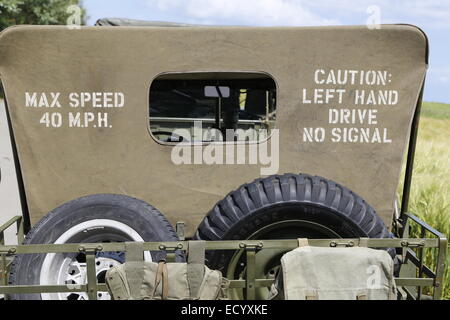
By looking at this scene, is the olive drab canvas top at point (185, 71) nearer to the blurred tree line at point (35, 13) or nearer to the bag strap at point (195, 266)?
the bag strap at point (195, 266)

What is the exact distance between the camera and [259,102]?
3.38m

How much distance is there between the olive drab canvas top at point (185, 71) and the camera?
2.98 m

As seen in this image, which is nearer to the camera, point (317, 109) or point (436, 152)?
point (317, 109)

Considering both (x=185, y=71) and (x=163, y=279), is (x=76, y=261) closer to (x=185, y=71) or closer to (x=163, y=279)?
(x=163, y=279)

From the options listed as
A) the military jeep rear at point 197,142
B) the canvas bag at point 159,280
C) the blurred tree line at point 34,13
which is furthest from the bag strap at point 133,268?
the blurred tree line at point 34,13

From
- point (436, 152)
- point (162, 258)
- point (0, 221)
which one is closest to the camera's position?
point (162, 258)

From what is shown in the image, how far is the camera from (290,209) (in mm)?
2693

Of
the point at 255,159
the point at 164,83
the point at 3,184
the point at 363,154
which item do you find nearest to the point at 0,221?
the point at 3,184

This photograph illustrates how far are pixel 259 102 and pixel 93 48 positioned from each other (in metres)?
1.19

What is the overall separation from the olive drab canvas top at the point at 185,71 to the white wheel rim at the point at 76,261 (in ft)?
1.07

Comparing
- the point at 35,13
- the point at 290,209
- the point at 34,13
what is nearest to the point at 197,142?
the point at 290,209

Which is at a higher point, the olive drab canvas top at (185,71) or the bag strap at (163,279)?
the olive drab canvas top at (185,71)

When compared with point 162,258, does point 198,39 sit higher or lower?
higher

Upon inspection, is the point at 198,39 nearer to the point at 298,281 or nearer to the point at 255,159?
the point at 255,159
